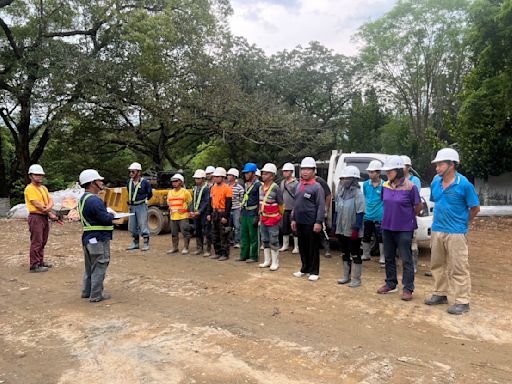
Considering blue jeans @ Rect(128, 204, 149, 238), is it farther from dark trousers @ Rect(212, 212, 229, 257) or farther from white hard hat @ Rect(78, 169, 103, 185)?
white hard hat @ Rect(78, 169, 103, 185)

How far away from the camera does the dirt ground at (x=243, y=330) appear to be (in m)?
3.69

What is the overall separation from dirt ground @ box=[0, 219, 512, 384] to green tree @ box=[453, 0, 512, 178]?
28.8 ft

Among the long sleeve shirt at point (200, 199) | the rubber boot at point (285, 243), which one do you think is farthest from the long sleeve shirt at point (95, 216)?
the rubber boot at point (285, 243)

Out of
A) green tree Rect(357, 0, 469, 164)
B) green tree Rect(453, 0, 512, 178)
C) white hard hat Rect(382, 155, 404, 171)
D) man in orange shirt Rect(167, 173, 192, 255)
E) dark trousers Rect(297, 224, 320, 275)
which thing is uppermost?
green tree Rect(357, 0, 469, 164)

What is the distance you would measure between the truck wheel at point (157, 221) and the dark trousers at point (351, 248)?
619 centimetres

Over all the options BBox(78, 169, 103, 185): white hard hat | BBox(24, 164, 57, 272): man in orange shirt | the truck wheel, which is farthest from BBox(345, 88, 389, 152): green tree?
BBox(78, 169, 103, 185): white hard hat

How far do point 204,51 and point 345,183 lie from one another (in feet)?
36.7

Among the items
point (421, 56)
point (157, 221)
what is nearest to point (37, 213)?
point (157, 221)

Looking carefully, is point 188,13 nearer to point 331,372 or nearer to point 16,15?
point 16,15

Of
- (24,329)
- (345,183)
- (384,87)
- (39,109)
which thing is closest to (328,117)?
(384,87)

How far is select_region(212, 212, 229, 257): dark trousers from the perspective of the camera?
820 centimetres

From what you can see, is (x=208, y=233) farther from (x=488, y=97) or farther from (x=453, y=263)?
(x=488, y=97)

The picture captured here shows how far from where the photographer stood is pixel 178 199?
8.72 m

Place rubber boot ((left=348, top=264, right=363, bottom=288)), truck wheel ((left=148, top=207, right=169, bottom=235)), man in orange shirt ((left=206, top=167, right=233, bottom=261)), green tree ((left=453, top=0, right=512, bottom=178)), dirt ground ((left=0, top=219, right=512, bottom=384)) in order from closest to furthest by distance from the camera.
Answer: dirt ground ((left=0, top=219, right=512, bottom=384)) < rubber boot ((left=348, top=264, right=363, bottom=288)) < man in orange shirt ((left=206, top=167, right=233, bottom=261)) < truck wheel ((left=148, top=207, right=169, bottom=235)) < green tree ((left=453, top=0, right=512, bottom=178))
